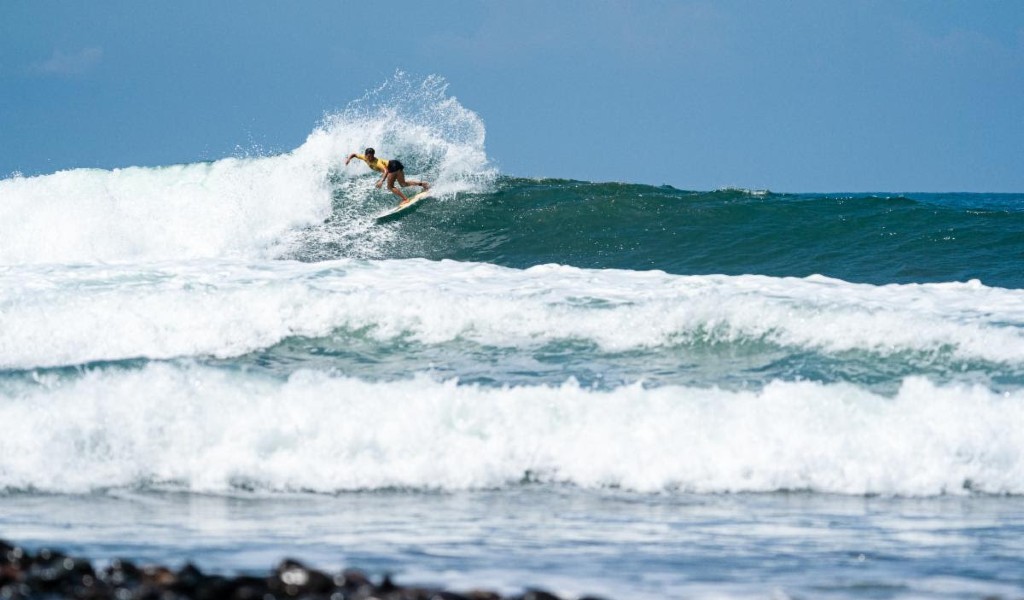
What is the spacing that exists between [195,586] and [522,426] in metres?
3.78

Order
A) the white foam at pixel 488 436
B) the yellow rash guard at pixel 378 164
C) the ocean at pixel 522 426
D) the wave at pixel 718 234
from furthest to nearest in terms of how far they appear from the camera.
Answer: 1. the yellow rash guard at pixel 378 164
2. the wave at pixel 718 234
3. the white foam at pixel 488 436
4. the ocean at pixel 522 426

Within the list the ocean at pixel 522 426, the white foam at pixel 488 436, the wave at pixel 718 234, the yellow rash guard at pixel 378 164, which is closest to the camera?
the ocean at pixel 522 426

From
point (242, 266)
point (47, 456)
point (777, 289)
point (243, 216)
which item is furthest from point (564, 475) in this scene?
point (243, 216)

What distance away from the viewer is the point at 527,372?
8.73 meters

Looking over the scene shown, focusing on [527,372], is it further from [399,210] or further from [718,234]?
[399,210]

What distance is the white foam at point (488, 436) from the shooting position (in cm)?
673

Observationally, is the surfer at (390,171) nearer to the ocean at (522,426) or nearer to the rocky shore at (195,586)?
the ocean at (522,426)

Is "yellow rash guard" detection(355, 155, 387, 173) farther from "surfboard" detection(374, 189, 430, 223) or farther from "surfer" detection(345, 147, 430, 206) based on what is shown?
"surfboard" detection(374, 189, 430, 223)

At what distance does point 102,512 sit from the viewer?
5844 mm

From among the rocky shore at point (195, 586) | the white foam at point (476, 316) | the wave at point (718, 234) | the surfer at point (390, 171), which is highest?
the surfer at point (390, 171)

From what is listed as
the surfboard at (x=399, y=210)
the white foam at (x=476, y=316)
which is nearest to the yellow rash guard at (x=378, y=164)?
the surfboard at (x=399, y=210)

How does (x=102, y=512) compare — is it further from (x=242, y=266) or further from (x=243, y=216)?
(x=243, y=216)

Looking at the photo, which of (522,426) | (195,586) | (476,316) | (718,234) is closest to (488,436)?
(522,426)

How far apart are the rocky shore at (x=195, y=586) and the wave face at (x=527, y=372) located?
2873 millimetres
